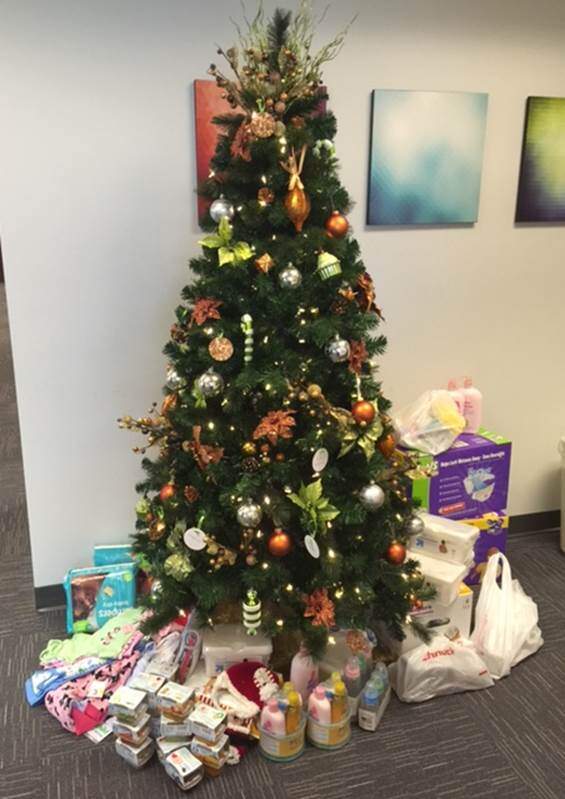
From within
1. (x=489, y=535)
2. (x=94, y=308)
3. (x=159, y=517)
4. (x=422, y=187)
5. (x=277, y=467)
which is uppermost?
(x=422, y=187)

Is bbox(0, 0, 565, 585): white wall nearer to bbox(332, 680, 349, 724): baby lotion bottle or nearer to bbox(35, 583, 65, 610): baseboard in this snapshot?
bbox(35, 583, 65, 610): baseboard

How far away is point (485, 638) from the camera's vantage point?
2.32m

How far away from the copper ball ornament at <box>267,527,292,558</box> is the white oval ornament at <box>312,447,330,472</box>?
8.3 inches

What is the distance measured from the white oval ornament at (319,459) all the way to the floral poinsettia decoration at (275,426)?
0.10 metres

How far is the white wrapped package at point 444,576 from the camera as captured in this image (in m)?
2.28

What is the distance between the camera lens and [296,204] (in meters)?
1.84

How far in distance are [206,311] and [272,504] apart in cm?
58

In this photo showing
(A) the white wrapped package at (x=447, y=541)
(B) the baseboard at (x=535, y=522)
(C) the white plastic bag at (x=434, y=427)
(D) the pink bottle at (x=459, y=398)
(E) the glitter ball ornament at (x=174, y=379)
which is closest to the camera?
(E) the glitter ball ornament at (x=174, y=379)

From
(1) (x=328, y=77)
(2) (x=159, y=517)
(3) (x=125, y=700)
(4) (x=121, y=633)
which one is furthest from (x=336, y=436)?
Answer: (1) (x=328, y=77)

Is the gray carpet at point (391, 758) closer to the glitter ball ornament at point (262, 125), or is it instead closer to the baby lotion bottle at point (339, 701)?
the baby lotion bottle at point (339, 701)

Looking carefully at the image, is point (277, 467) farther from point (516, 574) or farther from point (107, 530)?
point (516, 574)

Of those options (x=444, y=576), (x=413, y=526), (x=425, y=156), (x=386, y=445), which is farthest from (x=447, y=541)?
(x=425, y=156)

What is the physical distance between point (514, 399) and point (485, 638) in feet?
3.71

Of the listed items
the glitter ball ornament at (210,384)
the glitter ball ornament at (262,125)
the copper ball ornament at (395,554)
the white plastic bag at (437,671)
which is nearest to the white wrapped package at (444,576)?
the white plastic bag at (437,671)
